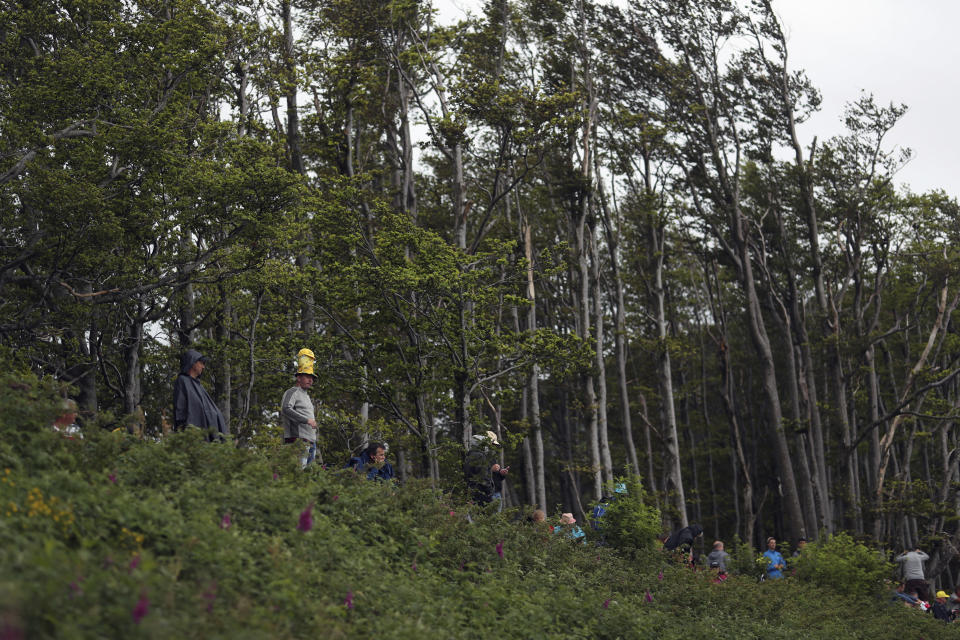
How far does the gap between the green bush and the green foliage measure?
4.31 m

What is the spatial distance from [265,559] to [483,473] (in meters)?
7.35

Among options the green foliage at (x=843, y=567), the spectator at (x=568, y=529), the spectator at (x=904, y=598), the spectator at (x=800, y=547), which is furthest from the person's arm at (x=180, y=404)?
the spectator at (x=904, y=598)

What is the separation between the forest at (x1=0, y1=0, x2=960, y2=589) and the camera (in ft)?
52.1

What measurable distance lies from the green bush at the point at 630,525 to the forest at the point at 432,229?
0.66 meters

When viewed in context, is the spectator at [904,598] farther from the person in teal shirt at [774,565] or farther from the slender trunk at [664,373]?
the slender trunk at [664,373]

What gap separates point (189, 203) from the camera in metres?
15.8

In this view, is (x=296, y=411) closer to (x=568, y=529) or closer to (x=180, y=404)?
(x=180, y=404)

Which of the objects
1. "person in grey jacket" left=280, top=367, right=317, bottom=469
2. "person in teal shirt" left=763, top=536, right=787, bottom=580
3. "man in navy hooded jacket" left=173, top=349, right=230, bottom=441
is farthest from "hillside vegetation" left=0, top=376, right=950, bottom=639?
"person in teal shirt" left=763, top=536, right=787, bottom=580

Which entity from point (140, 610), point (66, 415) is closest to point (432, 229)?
point (66, 415)

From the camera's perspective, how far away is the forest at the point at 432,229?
15883mm

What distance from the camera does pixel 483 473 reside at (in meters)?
13.5

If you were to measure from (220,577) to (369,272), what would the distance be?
10878mm

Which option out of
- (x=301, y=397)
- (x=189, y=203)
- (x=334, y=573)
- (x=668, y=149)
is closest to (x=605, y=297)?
(x=668, y=149)

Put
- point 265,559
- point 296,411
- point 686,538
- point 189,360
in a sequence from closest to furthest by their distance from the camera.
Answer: point 265,559
point 189,360
point 296,411
point 686,538
